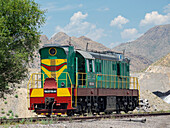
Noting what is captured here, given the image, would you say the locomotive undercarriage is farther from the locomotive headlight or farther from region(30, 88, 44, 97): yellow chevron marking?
the locomotive headlight

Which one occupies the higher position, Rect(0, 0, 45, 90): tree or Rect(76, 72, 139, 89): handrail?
Rect(0, 0, 45, 90): tree

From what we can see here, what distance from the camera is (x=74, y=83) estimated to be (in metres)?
21.3

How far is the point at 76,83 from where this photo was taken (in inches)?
774

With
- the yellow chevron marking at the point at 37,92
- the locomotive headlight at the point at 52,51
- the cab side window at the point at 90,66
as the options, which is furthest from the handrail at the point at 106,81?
the yellow chevron marking at the point at 37,92

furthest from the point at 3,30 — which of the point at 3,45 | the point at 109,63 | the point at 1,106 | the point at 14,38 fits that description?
the point at 1,106

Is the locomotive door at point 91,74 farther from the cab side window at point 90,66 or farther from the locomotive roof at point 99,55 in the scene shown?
the locomotive roof at point 99,55

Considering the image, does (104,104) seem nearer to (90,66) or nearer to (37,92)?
(90,66)

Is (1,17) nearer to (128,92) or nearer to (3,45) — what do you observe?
(3,45)

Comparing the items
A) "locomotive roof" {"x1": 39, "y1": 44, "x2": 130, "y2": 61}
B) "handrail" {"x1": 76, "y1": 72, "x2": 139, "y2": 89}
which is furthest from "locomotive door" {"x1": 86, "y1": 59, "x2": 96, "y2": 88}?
"locomotive roof" {"x1": 39, "y1": 44, "x2": 130, "y2": 61}

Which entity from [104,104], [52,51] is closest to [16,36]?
[52,51]

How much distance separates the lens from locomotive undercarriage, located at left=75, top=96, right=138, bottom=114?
20359mm

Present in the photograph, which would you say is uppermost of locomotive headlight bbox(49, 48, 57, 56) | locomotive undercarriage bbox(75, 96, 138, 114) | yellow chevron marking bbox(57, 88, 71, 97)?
locomotive headlight bbox(49, 48, 57, 56)

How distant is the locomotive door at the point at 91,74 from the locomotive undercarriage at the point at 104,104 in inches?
34.7

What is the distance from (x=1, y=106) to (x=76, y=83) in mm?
11210
